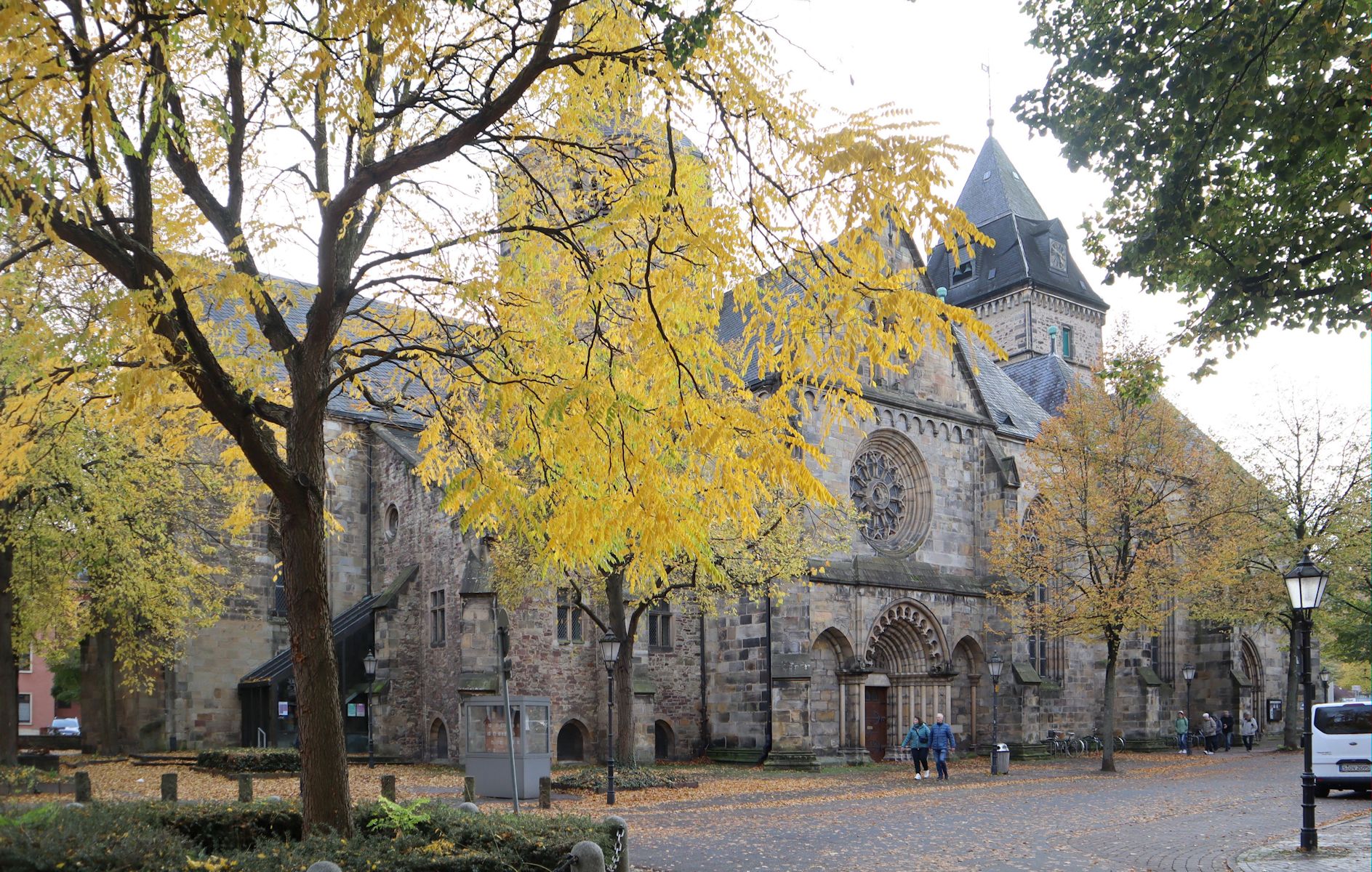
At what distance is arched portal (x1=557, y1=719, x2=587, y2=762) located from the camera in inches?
1047

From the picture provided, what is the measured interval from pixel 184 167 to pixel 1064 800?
16.5m

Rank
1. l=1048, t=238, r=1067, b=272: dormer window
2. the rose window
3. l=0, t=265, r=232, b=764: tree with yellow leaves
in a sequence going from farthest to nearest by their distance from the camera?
l=1048, t=238, r=1067, b=272: dormer window
the rose window
l=0, t=265, r=232, b=764: tree with yellow leaves

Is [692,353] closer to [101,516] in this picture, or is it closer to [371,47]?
[371,47]

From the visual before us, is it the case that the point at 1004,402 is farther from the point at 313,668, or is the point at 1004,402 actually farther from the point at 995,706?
the point at 313,668

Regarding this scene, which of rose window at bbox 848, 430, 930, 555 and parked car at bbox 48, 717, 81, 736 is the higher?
rose window at bbox 848, 430, 930, 555

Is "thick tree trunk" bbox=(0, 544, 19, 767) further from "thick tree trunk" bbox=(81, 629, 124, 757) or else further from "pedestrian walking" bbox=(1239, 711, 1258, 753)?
"pedestrian walking" bbox=(1239, 711, 1258, 753)

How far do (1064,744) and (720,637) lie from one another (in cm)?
1220

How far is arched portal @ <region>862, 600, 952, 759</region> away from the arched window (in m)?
10.8

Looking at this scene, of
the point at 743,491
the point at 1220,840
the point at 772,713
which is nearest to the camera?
the point at 743,491

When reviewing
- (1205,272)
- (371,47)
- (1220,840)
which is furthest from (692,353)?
(1220,840)

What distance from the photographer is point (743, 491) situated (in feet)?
22.8

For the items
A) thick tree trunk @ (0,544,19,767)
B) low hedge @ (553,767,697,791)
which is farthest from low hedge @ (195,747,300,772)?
low hedge @ (553,767,697,791)

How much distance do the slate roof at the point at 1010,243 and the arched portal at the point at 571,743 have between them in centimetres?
3070

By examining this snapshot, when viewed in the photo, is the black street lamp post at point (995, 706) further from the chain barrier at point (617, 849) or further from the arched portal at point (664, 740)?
the chain barrier at point (617, 849)
